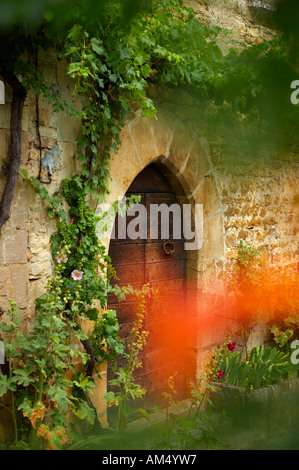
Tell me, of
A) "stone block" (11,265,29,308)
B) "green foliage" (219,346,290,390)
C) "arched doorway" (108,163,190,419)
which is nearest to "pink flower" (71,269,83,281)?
"stone block" (11,265,29,308)

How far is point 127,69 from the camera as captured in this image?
3.10 metres

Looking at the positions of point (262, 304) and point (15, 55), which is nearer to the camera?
point (15, 55)

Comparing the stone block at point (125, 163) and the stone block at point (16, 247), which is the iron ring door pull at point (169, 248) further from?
the stone block at point (16, 247)

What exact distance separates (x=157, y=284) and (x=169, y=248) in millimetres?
337

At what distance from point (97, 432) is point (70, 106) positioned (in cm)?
213

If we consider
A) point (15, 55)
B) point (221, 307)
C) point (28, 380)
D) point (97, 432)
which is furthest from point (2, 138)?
point (221, 307)

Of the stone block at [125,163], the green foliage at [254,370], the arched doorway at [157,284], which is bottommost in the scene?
the green foliage at [254,370]

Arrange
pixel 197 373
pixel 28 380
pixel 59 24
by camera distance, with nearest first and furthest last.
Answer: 1. pixel 59 24
2. pixel 28 380
3. pixel 197 373

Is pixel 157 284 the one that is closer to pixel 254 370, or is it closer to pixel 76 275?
pixel 254 370

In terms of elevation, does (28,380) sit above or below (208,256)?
below

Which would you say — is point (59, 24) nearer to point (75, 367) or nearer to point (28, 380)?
point (28, 380)

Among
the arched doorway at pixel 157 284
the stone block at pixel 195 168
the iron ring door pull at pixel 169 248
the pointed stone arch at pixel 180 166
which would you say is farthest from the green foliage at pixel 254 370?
the stone block at pixel 195 168

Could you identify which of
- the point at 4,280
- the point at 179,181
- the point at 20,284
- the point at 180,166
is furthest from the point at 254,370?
the point at 4,280

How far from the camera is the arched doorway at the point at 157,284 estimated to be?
3949 millimetres
